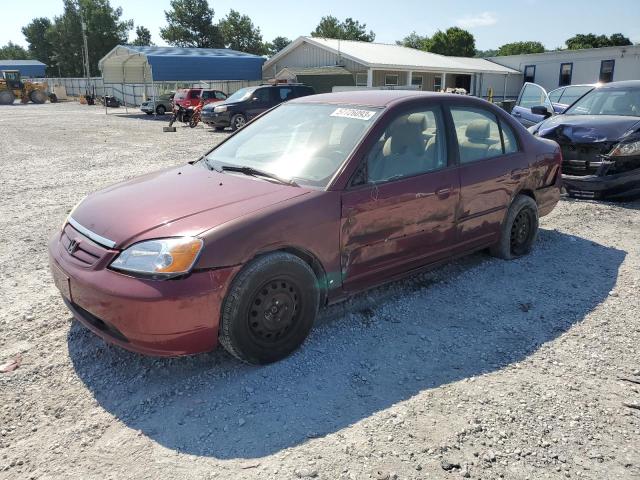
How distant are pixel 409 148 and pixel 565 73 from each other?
→ 34672mm

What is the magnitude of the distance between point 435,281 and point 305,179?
1790mm

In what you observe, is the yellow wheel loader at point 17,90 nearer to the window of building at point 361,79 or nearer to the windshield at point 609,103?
the window of building at point 361,79

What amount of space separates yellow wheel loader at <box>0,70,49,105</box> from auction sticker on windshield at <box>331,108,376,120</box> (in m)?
47.3

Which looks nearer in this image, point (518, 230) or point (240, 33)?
point (518, 230)

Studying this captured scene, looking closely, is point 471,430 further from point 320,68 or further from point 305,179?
point 320,68

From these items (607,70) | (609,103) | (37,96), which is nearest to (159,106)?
(37,96)

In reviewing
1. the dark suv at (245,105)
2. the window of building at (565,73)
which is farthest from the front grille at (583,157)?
the window of building at (565,73)

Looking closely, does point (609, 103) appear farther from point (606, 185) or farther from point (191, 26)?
point (191, 26)

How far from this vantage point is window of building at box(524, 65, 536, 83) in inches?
1432

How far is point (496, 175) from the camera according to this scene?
455cm

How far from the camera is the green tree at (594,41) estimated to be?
62406mm

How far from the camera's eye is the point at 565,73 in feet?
109

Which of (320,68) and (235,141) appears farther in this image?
(320,68)

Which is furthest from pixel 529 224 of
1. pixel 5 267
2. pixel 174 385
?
pixel 5 267
